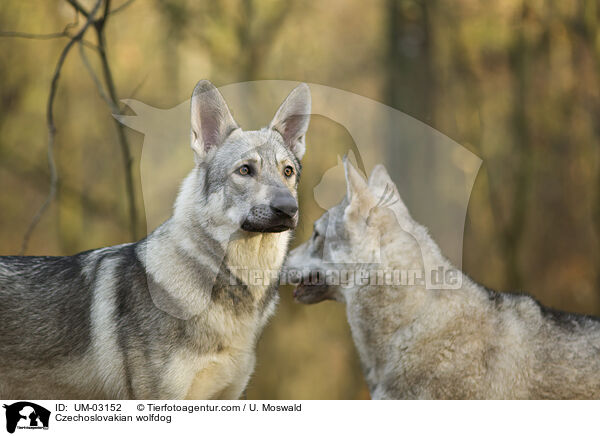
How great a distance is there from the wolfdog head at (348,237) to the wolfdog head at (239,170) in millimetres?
455

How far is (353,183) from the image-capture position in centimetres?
378

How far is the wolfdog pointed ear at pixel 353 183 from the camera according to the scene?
12.4 feet

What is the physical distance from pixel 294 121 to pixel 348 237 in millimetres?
886

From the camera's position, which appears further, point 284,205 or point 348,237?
point 348,237

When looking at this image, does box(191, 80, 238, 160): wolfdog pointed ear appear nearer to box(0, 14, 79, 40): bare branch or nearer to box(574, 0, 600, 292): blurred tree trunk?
box(0, 14, 79, 40): bare branch

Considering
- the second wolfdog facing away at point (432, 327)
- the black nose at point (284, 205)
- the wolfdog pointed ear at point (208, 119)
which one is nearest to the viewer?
the black nose at point (284, 205)

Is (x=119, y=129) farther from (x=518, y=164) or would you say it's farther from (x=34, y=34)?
(x=518, y=164)

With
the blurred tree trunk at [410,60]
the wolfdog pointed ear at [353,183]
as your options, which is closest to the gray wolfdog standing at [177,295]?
the wolfdog pointed ear at [353,183]

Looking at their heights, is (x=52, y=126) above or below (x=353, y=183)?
above

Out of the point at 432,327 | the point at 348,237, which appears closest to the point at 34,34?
the point at 348,237

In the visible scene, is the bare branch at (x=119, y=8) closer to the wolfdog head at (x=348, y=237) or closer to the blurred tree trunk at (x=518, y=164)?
the wolfdog head at (x=348, y=237)

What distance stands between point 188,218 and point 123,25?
2299 mm

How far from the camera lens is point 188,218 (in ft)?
12.1
